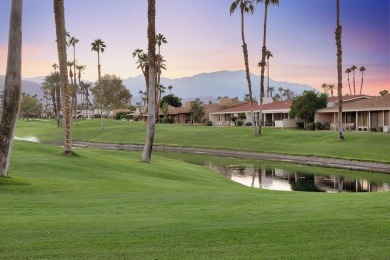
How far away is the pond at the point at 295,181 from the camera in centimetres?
2674

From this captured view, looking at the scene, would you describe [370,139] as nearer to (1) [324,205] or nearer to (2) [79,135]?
(1) [324,205]

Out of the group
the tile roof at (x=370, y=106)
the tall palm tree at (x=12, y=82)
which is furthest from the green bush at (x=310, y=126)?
the tall palm tree at (x=12, y=82)

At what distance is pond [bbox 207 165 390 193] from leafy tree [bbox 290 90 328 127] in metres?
33.3

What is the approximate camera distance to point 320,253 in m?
7.45

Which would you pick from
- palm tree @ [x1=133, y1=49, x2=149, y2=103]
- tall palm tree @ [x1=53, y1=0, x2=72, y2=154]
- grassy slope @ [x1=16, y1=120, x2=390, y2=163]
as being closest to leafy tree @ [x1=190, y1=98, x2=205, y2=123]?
palm tree @ [x1=133, y1=49, x2=149, y2=103]

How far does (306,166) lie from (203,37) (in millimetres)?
35037

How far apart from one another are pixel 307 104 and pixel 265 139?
15234mm

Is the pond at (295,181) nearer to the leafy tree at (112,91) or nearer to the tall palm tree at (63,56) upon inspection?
the tall palm tree at (63,56)

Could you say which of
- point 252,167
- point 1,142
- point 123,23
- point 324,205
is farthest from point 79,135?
point 324,205

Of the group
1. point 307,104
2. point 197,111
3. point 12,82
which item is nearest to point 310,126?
point 307,104

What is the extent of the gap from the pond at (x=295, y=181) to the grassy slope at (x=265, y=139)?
8.28m

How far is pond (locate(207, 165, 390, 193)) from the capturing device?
26736 millimetres

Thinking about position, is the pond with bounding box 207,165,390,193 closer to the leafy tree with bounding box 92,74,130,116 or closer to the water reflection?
the water reflection

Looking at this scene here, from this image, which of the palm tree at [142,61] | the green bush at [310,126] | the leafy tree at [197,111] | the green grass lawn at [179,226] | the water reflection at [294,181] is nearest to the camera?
the green grass lawn at [179,226]
